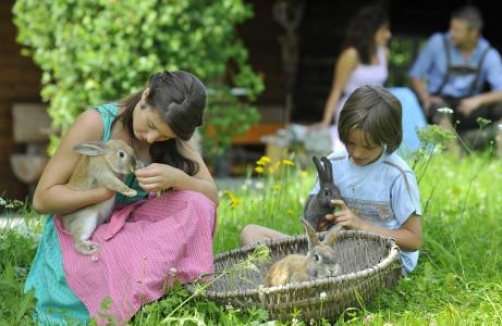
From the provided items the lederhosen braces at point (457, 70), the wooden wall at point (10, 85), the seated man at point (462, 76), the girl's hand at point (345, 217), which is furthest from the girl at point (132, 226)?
the wooden wall at point (10, 85)

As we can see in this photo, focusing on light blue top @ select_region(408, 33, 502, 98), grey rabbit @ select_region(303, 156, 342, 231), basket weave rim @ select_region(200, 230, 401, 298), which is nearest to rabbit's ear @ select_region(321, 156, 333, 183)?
grey rabbit @ select_region(303, 156, 342, 231)

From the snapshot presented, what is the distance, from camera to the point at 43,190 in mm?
3959

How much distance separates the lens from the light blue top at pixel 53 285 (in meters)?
3.76

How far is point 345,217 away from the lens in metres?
4.20

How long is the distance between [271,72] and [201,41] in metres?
2.82

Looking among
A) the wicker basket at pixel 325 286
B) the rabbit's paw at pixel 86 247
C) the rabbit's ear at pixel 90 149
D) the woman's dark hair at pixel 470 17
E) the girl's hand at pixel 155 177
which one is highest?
the woman's dark hair at pixel 470 17

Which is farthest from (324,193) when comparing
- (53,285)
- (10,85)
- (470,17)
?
(10,85)

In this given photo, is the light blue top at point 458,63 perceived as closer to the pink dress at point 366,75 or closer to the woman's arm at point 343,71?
the pink dress at point 366,75

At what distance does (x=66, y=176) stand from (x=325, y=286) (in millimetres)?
1224

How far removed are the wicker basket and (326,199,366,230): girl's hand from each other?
0.14ft

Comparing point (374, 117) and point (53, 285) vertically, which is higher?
point (374, 117)

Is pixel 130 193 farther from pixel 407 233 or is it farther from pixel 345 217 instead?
pixel 407 233

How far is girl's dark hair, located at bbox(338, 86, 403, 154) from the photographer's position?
4.17 meters

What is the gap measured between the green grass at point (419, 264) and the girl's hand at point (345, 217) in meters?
0.33
